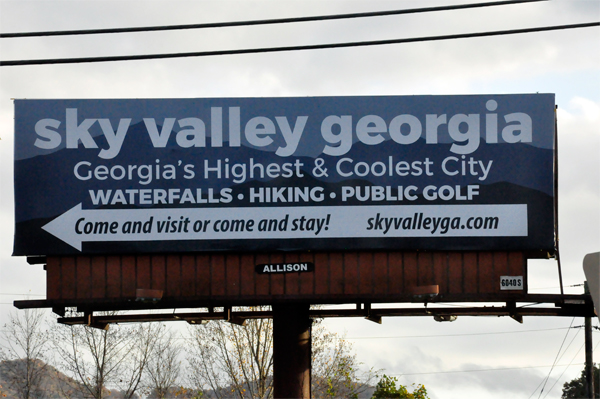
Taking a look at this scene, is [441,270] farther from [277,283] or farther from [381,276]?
[277,283]

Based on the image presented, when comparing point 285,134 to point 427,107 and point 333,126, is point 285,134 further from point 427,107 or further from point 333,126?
point 427,107

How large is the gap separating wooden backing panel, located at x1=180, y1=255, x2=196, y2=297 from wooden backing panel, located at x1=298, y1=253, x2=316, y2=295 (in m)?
2.75

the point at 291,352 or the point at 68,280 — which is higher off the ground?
the point at 68,280

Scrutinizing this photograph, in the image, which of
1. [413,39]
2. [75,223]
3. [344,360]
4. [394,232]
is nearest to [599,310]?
[413,39]

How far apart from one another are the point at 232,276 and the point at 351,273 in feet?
10.1

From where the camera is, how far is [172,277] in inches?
792

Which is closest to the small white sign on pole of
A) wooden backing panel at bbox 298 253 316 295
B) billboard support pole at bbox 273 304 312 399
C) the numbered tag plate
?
the numbered tag plate

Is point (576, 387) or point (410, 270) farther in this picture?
point (576, 387)

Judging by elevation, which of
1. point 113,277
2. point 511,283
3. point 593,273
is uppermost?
point 113,277

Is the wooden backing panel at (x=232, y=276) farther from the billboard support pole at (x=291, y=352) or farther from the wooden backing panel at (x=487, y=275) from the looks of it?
the wooden backing panel at (x=487, y=275)

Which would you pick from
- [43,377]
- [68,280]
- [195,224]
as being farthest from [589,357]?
[43,377]

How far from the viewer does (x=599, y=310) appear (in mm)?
7973

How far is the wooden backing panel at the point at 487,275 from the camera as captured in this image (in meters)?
19.9

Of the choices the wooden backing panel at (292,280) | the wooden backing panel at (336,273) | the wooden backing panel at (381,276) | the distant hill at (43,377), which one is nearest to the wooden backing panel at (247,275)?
the wooden backing panel at (292,280)
